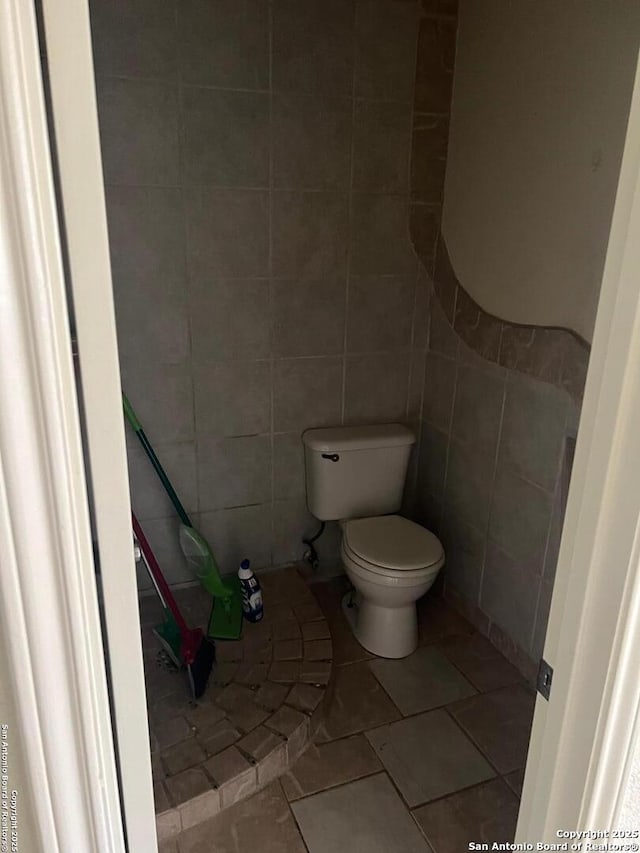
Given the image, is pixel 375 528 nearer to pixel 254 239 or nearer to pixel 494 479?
pixel 494 479

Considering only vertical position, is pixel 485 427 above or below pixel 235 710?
above

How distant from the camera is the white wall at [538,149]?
1.61 meters

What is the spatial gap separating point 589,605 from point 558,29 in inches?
64.8

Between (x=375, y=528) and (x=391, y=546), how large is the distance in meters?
0.14

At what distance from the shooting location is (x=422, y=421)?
2607 mm

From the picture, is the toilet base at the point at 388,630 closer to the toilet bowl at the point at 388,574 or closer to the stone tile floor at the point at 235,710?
the toilet bowl at the point at 388,574

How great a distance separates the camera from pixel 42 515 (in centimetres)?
56

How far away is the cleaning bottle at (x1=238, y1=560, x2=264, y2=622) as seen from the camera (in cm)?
222

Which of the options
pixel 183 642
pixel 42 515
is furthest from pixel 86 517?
pixel 183 642

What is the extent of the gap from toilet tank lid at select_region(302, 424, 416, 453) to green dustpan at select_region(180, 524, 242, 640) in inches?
21.1

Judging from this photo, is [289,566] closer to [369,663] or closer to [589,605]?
[369,663]

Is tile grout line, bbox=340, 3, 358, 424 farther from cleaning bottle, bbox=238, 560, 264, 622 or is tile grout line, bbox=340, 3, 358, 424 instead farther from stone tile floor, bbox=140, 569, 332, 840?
stone tile floor, bbox=140, 569, 332, 840

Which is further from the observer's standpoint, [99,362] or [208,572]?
[208,572]

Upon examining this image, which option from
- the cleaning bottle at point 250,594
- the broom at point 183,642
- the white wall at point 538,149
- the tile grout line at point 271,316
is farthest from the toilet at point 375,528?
the white wall at point 538,149
